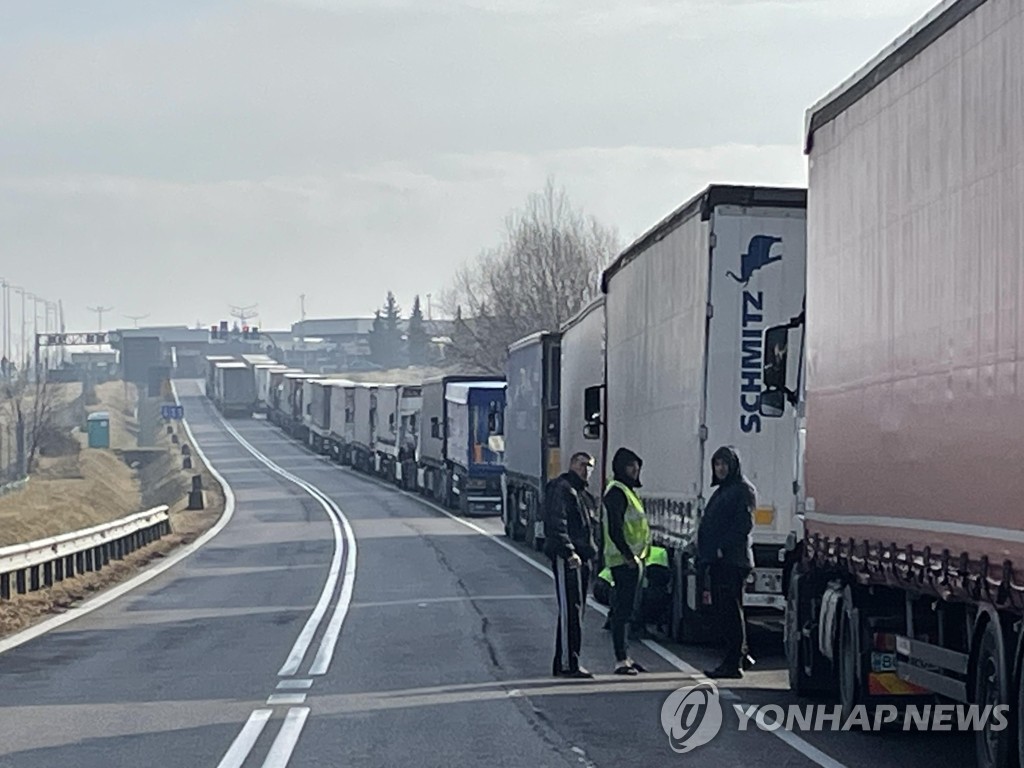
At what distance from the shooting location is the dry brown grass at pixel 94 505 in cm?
2364

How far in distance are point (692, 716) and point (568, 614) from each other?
89.4 inches

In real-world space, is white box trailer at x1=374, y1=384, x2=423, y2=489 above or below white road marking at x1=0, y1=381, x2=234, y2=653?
above

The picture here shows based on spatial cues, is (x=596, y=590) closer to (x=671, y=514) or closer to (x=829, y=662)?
(x=671, y=514)

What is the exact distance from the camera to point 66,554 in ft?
84.6

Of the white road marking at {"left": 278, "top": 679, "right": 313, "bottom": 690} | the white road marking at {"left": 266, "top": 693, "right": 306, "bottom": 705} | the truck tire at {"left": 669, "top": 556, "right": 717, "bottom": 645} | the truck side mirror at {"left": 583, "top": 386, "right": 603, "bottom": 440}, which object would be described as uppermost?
the truck side mirror at {"left": 583, "top": 386, "right": 603, "bottom": 440}

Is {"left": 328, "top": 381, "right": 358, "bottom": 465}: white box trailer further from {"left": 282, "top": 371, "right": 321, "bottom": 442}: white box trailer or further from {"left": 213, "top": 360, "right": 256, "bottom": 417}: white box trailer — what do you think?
{"left": 213, "top": 360, "right": 256, "bottom": 417}: white box trailer

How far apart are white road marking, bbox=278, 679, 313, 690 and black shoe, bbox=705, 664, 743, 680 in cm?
316

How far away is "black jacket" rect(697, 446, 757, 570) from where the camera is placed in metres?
14.4

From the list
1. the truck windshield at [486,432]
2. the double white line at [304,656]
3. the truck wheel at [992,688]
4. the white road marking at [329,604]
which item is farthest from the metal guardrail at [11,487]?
the truck wheel at [992,688]

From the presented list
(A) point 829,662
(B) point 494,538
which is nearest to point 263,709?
(A) point 829,662

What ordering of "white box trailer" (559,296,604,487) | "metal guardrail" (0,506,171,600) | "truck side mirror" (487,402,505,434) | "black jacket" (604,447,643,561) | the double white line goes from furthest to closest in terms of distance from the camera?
"truck side mirror" (487,402,505,434) → "white box trailer" (559,296,604,487) → "metal guardrail" (0,506,171,600) → "black jacket" (604,447,643,561) → the double white line

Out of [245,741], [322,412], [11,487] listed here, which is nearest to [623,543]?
[245,741]

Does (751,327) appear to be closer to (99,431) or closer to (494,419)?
(494,419)

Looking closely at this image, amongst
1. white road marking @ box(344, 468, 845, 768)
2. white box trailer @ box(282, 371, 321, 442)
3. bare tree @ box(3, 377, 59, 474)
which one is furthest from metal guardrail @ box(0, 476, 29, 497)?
white road marking @ box(344, 468, 845, 768)
